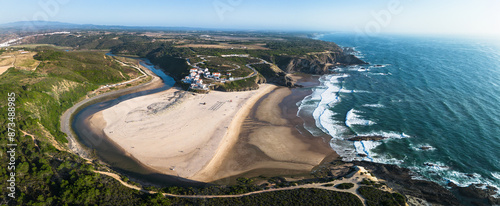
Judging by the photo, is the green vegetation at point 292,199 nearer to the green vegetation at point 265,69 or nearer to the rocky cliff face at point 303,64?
the green vegetation at point 265,69

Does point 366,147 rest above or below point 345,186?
below

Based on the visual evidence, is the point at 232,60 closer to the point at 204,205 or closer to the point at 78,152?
the point at 78,152

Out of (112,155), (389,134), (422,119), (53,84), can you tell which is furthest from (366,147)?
(53,84)

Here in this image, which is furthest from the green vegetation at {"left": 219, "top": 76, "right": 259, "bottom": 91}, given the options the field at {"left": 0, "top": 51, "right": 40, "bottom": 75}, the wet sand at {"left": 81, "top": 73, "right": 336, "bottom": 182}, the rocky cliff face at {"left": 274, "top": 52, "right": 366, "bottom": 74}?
the field at {"left": 0, "top": 51, "right": 40, "bottom": 75}

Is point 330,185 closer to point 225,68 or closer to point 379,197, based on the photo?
point 379,197

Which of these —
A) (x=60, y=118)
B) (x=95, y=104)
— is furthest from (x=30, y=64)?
(x=60, y=118)

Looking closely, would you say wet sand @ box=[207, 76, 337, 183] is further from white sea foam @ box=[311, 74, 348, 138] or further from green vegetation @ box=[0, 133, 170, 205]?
green vegetation @ box=[0, 133, 170, 205]
